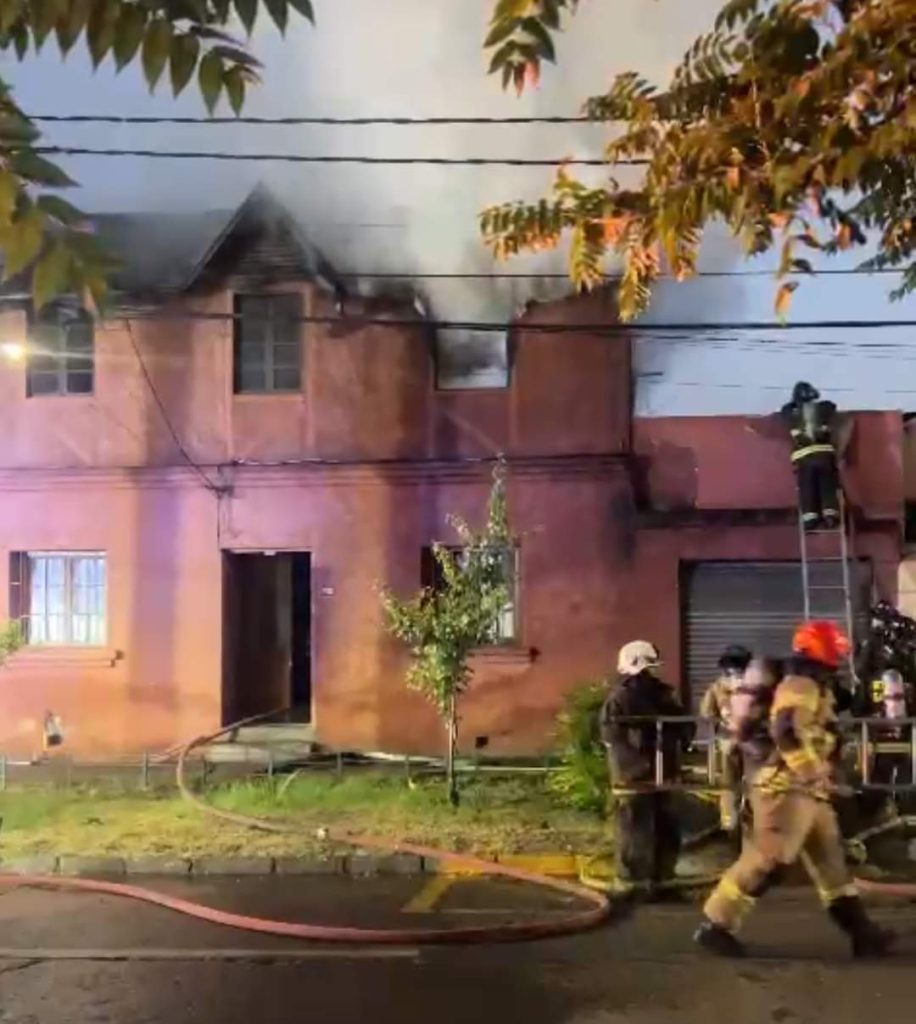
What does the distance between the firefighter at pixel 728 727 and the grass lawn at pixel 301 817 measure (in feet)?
3.81

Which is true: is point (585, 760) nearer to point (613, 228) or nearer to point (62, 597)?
point (613, 228)

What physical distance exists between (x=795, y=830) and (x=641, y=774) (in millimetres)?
1734

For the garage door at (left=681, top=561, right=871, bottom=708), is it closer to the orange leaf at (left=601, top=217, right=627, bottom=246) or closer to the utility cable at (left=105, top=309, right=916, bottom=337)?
the utility cable at (left=105, top=309, right=916, bottom=337)

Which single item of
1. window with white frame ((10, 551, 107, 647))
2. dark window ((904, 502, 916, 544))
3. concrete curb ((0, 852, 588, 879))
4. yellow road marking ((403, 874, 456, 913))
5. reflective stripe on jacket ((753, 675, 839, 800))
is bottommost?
yellow road marking ((403, 874, 456, 913))

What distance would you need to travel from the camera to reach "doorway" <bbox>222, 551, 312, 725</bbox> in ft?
54.5

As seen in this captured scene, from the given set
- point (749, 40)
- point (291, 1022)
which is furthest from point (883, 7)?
point (291, 1022)

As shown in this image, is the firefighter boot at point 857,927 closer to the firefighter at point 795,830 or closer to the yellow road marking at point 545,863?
the firefighter at point 795,830

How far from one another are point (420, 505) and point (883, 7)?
35.8 ft

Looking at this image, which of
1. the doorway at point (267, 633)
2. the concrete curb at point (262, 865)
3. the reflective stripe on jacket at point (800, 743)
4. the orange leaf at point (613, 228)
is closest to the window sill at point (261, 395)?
the doorway at point (267, 633)

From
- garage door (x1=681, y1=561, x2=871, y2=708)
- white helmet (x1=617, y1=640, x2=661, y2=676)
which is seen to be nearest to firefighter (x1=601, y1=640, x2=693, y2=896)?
white helmet (x1=617, y1=640, x2=661, y2=676)

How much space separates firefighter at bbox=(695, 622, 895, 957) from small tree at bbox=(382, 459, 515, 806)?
5.18m

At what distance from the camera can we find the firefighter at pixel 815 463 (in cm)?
1434

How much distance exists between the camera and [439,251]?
54.0ft

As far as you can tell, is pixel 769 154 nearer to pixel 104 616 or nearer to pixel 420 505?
pixel 420 505
